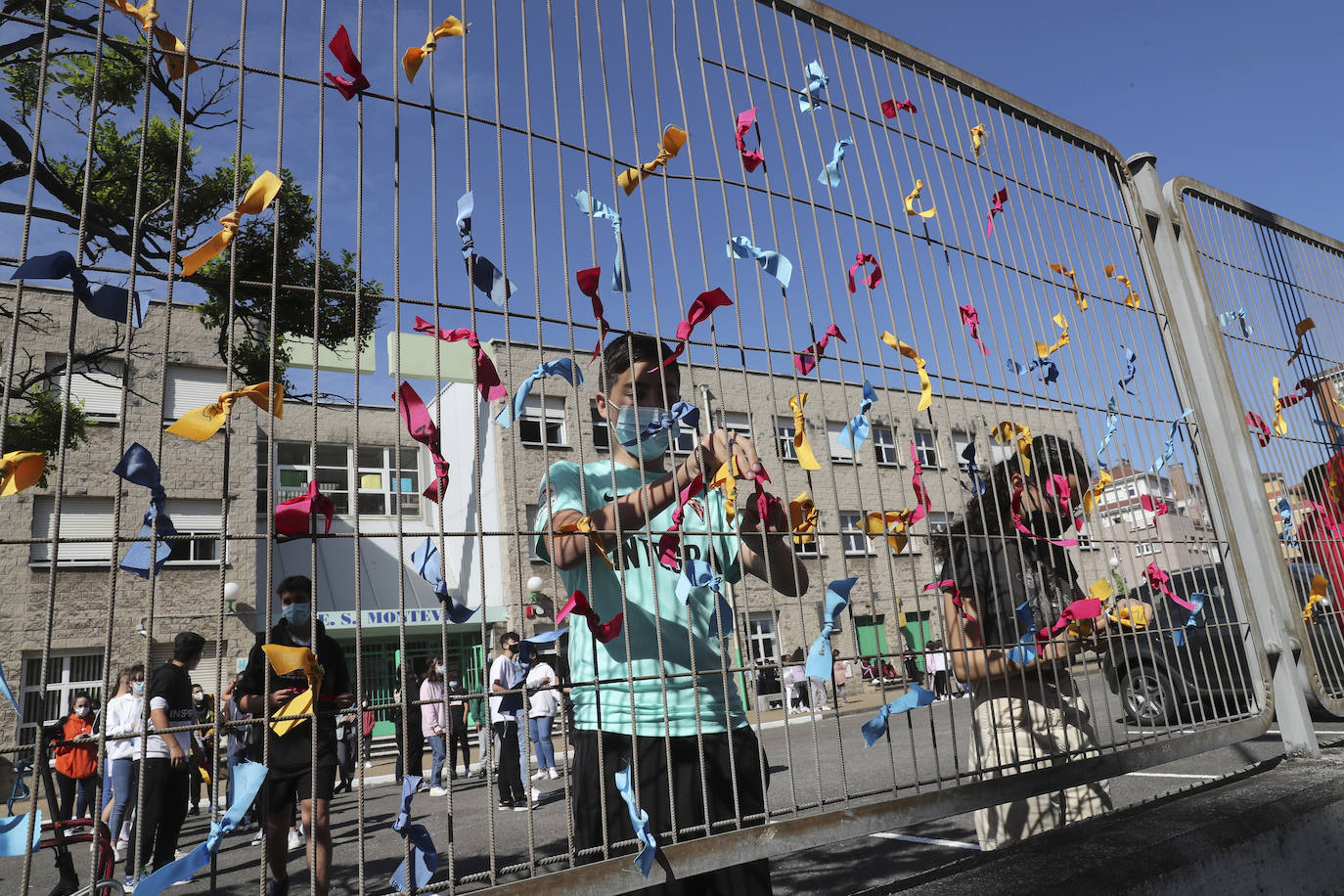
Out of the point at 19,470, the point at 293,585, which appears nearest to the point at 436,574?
the point at 19,470

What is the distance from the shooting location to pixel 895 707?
2184 mm

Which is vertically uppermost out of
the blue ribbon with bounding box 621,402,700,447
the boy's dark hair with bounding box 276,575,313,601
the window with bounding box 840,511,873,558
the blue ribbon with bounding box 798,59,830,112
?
the blue ribbon with bounding box 798,59,830,112

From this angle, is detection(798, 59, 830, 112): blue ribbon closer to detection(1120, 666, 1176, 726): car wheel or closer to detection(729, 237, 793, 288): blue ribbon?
detection(729, 237, 793, 288): blue ribbon

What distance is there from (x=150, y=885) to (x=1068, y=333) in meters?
3.17

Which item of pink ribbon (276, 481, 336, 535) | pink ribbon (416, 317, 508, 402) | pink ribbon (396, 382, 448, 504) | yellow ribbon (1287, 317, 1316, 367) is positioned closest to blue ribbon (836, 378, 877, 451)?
pink ribbon (416, 317, 508, 402)

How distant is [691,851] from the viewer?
183 cm

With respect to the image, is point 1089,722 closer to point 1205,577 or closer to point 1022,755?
point 1022,755

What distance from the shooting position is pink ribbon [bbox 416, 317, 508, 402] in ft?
5.89

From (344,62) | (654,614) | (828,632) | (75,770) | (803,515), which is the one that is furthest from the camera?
(75,770)

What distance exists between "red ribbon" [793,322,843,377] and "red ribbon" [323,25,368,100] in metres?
1.23

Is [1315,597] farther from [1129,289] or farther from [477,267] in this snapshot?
[477,267]

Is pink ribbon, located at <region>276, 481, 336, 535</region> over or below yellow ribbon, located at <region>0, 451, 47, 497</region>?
below

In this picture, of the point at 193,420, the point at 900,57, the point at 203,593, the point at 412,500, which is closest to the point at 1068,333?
the point at 900,57

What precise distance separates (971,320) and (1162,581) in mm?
1213
